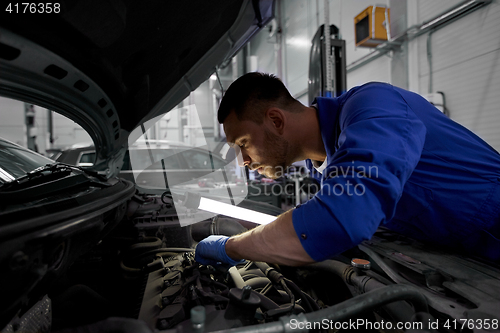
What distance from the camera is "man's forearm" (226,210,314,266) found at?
2.46ft

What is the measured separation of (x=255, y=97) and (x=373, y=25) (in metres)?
3.98

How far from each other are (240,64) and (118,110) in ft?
26.0

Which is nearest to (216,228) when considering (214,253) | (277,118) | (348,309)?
(214,253)

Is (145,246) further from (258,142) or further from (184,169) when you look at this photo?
(184,169)

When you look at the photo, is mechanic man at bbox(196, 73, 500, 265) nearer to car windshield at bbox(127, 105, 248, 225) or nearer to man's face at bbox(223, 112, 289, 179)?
man's face at bbox(223, 112, 289, 179)

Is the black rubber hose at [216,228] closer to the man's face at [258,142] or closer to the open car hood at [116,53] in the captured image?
the man's face at [258,142]

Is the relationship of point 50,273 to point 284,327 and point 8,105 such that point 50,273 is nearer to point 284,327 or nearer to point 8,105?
point 284,327

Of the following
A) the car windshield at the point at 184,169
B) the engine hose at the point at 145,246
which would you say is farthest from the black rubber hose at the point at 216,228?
the car windshield at the point at 184,169

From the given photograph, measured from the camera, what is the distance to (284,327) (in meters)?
0.55

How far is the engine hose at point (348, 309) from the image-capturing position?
0.55 metres

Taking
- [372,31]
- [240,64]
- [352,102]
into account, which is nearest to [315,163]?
[352,102]

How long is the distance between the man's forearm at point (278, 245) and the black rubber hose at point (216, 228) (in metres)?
0.54

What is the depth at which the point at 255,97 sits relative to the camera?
1191mm

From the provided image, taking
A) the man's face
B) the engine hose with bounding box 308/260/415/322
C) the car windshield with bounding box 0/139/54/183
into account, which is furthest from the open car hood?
the engine hose with bounding box 308/260/415/322
